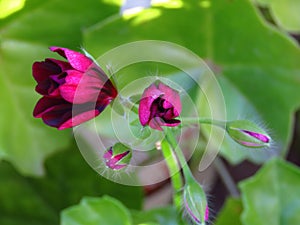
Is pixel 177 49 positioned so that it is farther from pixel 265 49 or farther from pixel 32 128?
pixel 32 128

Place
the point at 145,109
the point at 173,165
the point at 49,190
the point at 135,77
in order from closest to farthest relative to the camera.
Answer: the point at 145,109
the point at 173,165
the point at 135,77
the point at 49,190

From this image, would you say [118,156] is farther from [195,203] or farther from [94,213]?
[94,213]

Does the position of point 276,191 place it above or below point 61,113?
below

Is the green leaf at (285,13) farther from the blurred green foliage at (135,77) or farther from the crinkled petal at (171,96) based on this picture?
the crinkled petal at (171,96)

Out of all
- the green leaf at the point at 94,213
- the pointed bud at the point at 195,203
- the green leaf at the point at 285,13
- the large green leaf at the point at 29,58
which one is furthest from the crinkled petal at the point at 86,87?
the green leaf at the point at 285,13

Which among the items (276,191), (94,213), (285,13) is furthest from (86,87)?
(285,13)

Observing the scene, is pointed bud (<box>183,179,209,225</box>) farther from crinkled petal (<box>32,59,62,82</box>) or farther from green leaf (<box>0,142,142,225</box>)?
green leaf (<box>0,142,142,225</box>)
